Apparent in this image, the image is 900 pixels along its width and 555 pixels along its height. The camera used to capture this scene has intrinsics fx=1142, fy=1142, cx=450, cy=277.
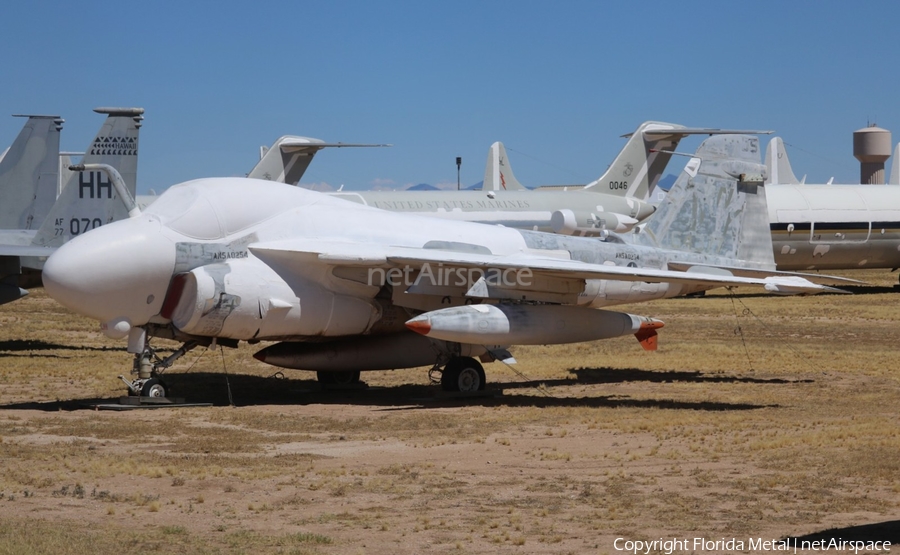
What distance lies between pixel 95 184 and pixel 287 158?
16.5 m

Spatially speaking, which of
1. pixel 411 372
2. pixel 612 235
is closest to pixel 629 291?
pixel 612 235

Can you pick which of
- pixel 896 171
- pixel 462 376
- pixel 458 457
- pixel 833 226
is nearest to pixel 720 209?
pixel 462 376

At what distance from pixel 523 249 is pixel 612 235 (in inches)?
80.7

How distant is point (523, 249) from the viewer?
17.3m

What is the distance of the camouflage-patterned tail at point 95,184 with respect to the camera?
72.0ft

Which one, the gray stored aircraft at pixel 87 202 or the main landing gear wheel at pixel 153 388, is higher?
the gray stored aircraft at pixel 87 202

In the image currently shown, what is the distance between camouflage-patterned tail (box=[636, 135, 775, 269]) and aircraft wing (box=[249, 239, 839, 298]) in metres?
3.08

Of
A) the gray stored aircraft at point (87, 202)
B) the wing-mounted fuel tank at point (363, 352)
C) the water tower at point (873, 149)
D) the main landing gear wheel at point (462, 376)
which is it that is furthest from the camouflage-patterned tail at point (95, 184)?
the water tower at point (873, 149)

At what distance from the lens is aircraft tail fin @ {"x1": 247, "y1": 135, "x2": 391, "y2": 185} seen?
125 ft

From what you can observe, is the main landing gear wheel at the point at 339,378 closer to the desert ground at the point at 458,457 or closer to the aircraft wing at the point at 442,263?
the desert ground at the point at 458,457

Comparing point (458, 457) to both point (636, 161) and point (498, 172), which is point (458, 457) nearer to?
point (636, 161)

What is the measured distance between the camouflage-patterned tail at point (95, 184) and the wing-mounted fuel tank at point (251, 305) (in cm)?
760

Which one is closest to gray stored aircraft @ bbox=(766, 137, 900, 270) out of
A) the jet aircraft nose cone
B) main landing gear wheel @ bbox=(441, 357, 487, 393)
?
main landing gear wheel @ bbox=(441, 357, 487, 393)

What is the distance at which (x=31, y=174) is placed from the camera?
24703 millimetres
